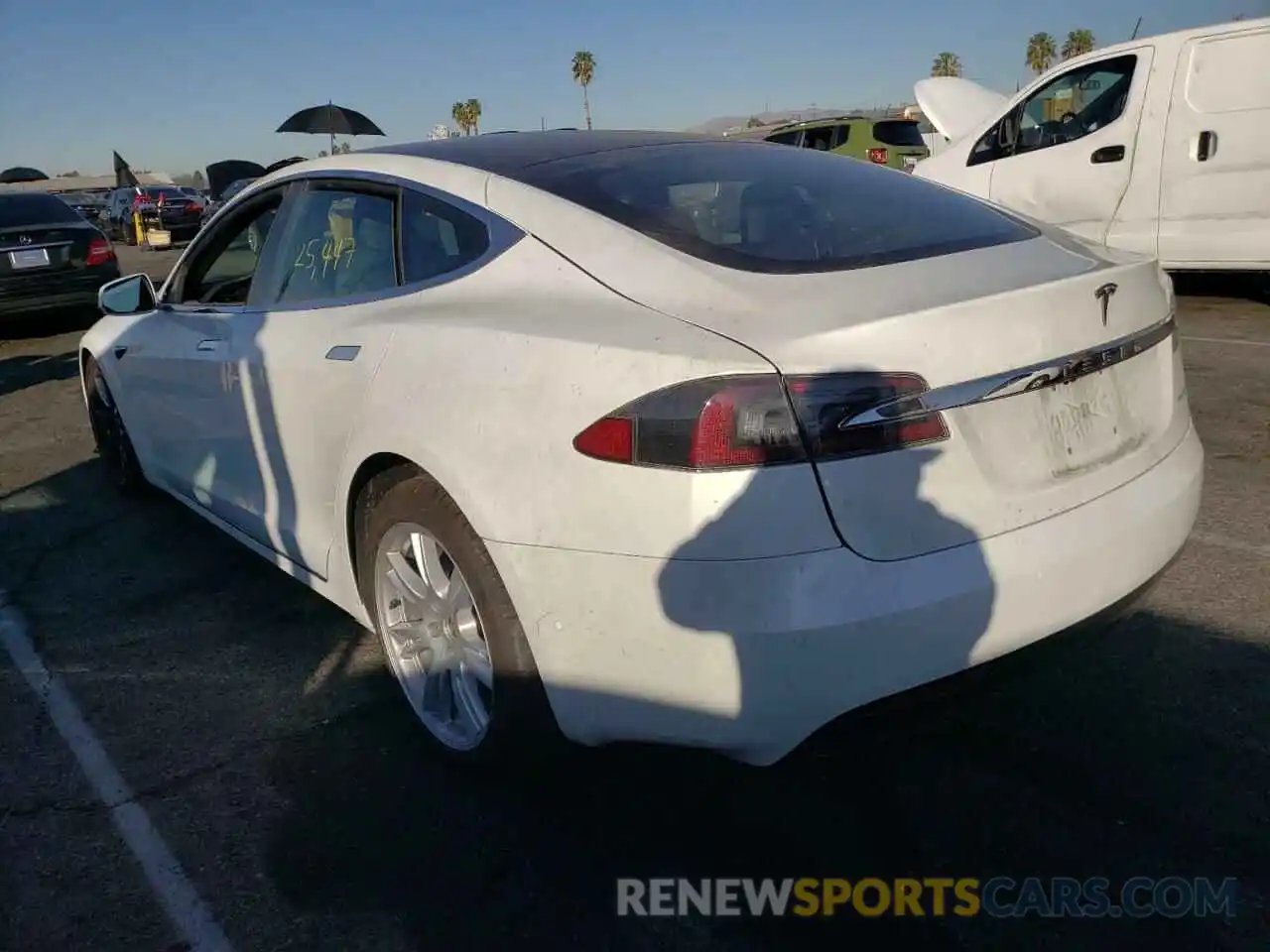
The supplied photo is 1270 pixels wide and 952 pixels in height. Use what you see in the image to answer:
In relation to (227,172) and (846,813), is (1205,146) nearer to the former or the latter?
(846,813)

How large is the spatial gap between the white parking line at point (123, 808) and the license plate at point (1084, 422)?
196 cm

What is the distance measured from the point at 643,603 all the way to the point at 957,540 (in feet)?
1.97

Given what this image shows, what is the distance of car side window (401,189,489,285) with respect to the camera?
2.64 m

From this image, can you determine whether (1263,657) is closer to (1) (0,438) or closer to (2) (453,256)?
(2) (453,256)

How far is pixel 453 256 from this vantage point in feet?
8.78

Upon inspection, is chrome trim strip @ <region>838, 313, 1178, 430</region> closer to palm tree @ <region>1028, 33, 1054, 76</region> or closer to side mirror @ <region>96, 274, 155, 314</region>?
side mirror @ <region>96, 274, 155, 314</region>

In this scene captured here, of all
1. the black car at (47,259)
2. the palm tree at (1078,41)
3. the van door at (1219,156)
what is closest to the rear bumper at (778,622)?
the van door at (1219,156)

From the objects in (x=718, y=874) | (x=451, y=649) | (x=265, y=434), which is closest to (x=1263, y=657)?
(x=718, y=874)

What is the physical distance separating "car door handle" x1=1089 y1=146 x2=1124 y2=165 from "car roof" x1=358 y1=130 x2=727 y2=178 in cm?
553

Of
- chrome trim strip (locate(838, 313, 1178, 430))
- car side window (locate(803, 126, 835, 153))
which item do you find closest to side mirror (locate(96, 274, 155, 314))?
chrome trim strip (locate(838, 313, 1178, 430))

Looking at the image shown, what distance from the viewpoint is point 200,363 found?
360cm

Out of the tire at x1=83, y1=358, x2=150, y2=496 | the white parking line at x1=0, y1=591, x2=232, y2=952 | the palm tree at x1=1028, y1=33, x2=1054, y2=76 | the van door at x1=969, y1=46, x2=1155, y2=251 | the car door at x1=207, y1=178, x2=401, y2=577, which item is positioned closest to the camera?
the white parking line at x1=0, y1=591, x2=232, y2=952

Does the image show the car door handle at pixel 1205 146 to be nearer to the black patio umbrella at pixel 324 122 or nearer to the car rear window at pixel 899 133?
the car rear window at pixel 899 133

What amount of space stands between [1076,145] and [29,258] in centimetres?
961
